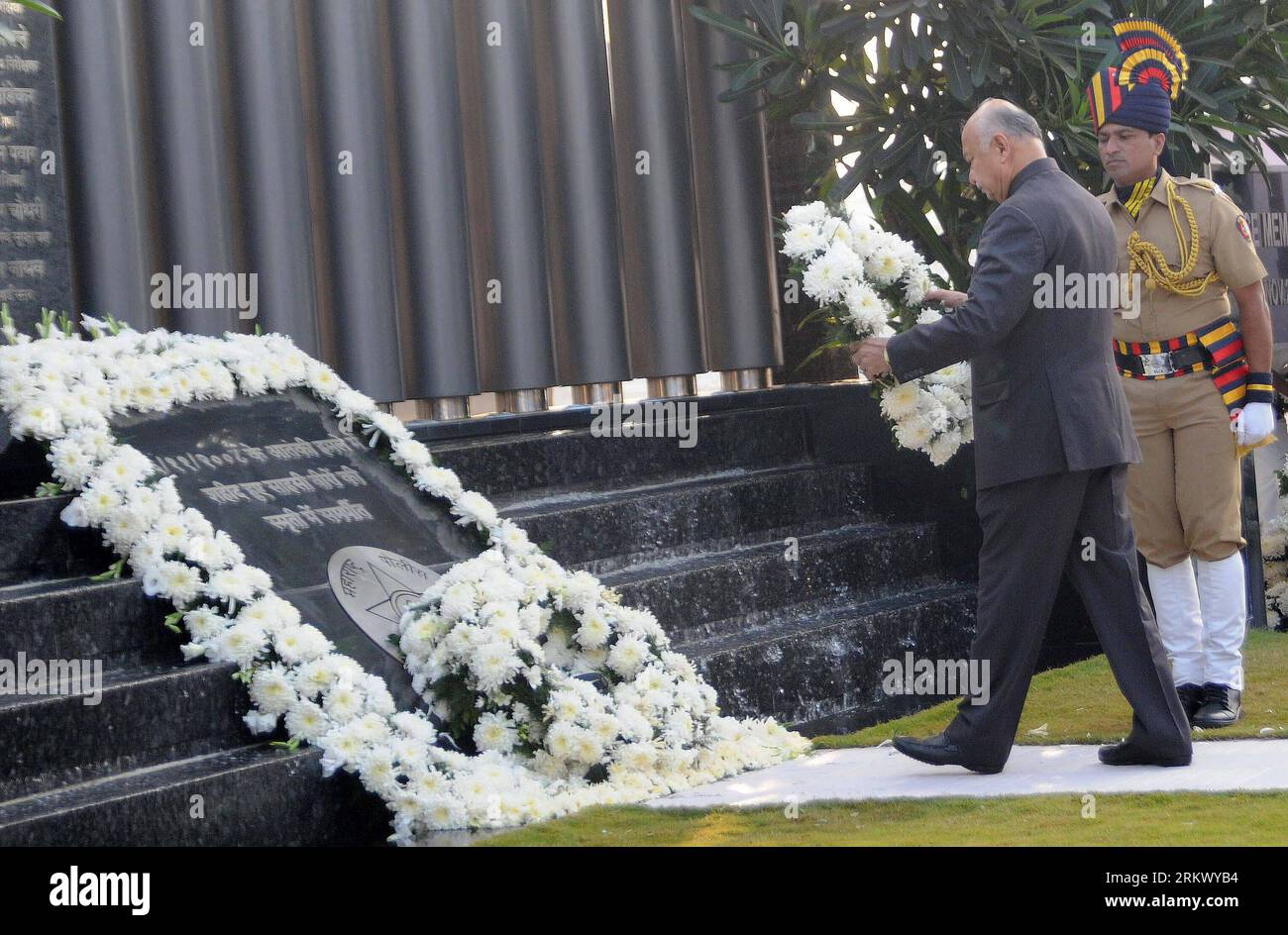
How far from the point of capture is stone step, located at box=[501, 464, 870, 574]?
6.38 m

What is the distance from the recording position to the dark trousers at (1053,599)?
455 cm

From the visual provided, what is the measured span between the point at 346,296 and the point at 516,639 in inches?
110

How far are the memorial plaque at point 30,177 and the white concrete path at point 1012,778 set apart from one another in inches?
113

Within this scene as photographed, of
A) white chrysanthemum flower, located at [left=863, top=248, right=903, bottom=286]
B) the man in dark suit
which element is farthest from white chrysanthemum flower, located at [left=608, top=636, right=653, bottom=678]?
white chrysanthemum flower, located at [left=863, top=248, right=903, bottom=286]

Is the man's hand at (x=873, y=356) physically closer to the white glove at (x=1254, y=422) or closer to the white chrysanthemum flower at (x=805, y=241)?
the white chrysanthemum flower at (x=805, y=241)

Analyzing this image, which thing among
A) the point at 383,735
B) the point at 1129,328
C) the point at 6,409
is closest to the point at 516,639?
the point at 383,735

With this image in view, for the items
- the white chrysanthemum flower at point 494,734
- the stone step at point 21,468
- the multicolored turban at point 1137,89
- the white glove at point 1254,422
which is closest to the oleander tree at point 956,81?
the multicolored turban at point 1137,89

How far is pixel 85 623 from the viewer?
4.41 m

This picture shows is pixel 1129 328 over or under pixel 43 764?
over

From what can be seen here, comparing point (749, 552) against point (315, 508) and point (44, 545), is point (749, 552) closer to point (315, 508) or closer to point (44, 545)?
point (315, 508)

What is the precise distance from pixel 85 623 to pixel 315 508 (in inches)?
37.3

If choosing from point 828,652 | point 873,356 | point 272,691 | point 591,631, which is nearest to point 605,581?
point 828,652

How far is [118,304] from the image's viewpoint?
6227 mm

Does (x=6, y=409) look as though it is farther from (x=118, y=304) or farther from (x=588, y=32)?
(x=588, y=32)
